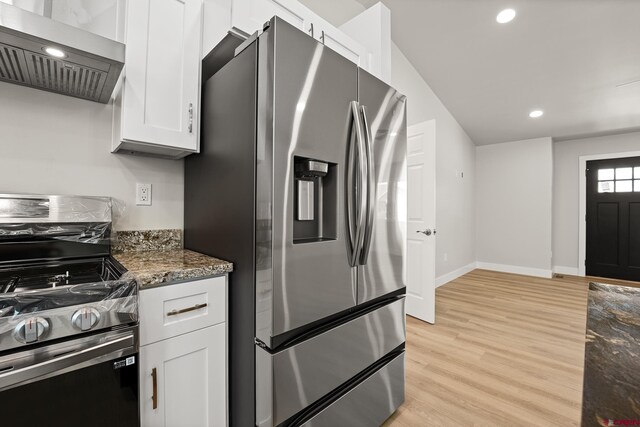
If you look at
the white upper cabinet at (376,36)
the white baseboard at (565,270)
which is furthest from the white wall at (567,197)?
the white upper cabinet at (376,36)

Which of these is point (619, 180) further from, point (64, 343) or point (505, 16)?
point (64, 343)

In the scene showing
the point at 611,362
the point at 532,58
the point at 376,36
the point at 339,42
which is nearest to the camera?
the point at 611,362

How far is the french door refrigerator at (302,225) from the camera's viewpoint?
1041 millimetres

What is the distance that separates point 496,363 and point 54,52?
10.2 feet

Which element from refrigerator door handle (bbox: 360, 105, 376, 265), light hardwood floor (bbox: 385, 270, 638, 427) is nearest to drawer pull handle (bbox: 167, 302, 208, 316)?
→ refrigerator door handle (bbox: 360, 105, 376, 265)

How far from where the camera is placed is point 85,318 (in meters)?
0.82

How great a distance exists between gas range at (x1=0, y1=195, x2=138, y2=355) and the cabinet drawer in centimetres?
10

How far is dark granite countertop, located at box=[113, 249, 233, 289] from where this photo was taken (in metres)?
1.01

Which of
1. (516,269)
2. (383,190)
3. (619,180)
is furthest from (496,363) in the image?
(619,180)

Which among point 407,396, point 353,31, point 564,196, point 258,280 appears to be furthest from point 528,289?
point 258,280

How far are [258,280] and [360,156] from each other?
0.69 meters

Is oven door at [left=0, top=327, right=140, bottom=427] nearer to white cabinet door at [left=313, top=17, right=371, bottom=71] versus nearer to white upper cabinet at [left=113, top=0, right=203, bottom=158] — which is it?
white upper cabinet at [left=113, top=0, right=203, bottom=158]

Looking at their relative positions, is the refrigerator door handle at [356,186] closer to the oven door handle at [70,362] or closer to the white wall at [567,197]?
the oven door handle at [70,362]

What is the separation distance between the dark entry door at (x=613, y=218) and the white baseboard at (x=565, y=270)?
0.18 metres
